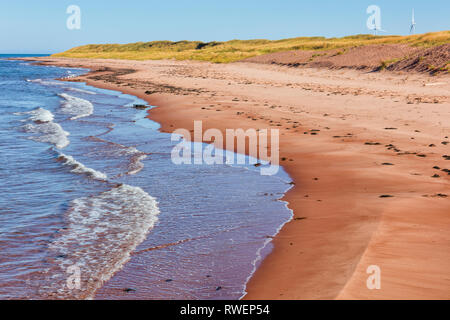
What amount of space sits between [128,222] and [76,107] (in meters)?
22.3

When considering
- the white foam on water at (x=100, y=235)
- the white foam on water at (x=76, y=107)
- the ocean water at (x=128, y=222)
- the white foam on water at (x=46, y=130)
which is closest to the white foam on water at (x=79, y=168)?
the ocean water at (x=128, y=222)

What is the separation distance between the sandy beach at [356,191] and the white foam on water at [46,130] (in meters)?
4.38

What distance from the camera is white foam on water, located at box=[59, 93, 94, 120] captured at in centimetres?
2555

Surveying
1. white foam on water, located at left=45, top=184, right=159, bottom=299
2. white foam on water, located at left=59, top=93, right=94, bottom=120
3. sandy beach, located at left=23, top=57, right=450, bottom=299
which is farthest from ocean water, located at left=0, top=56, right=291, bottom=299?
white foam on water, located at left=59, top=93, right=94, bottom=120

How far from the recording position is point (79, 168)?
12797mm

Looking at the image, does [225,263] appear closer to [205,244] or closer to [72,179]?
[205,244]

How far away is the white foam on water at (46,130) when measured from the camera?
56.8 ft

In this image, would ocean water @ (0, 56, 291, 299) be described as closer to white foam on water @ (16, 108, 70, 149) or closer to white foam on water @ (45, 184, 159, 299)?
white foam on water @ (45, 184, 159, 299)

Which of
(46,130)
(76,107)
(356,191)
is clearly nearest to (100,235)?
(356,191)

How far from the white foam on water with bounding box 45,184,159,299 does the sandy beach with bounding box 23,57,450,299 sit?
2181mm

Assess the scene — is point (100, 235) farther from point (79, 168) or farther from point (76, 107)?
point (76, 107)

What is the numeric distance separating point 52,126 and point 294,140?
11712 mm

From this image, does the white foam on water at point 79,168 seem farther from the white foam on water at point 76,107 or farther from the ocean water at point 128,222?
the white foam on water at point 76,107
